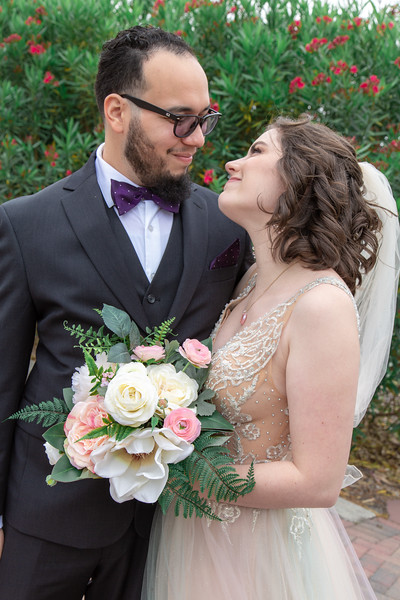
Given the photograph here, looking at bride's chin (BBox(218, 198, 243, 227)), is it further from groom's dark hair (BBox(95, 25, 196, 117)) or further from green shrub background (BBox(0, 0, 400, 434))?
green shrub background (BBox(0, 0, 400, 434))

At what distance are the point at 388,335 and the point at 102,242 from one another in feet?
3.84

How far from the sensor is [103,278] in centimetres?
204

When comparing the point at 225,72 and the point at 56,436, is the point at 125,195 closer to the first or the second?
the point at 56,436

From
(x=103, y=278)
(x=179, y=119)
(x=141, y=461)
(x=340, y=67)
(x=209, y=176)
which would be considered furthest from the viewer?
(x=340, y=67)

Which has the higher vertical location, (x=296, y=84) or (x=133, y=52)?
(x=133, y=52)

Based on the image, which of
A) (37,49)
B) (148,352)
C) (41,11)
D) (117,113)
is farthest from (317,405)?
(41,11)

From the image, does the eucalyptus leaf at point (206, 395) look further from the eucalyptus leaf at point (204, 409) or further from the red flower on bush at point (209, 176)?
the red flower on bush at point (209, 176)

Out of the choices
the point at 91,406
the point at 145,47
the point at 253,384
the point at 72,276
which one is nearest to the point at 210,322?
the point at 253,384

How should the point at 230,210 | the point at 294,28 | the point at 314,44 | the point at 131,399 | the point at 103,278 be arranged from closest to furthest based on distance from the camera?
1. the point at 131,399
2. the point at 103,278
3. the point at 230,210
4. the point at 314,44
5. the point at 294,28

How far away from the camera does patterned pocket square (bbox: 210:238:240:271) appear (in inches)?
88.9

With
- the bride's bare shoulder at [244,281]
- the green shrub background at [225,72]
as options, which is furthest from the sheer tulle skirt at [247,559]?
the green shrub background at [225,72]

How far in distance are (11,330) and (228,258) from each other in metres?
0.84

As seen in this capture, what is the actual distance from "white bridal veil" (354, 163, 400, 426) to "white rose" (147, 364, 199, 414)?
2.98 ft

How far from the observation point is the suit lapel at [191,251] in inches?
82.3
